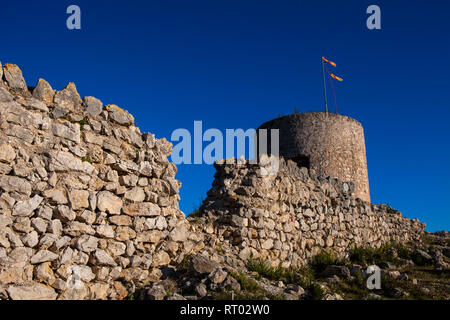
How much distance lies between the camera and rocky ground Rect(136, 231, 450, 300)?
4.53 meters

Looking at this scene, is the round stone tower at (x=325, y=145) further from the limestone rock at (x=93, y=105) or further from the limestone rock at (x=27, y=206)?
the limestone rock at (x=27, y=206)

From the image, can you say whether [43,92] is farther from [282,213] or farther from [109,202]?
[282,213]

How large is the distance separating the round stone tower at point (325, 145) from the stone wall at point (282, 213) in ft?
6.61

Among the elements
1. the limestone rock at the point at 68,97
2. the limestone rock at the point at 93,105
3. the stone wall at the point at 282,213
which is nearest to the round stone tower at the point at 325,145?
the stone wall at the point at 282,213

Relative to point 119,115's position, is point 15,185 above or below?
below

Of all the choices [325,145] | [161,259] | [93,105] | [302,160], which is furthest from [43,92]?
[325,145]

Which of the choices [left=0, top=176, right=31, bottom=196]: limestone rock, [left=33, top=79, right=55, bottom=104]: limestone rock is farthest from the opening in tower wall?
[left=0, top=176, right=31, bottom=196]: limestone rock

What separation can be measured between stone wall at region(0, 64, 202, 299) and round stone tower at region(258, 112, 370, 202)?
7491 mm

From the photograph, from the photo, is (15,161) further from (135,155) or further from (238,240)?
(238,240)

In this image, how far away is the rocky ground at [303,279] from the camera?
453 cm

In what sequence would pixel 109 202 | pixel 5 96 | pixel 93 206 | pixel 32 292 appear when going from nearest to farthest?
pixel 32 292
pixel 5 96
pixel 93 206
pixel 109 202

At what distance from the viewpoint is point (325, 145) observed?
12258 millimetres

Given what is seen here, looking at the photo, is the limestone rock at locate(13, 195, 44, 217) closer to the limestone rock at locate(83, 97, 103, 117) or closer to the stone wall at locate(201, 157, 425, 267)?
the limestone rock at locate(83, 97, 103, 117)

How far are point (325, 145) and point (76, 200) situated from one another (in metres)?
9.27
